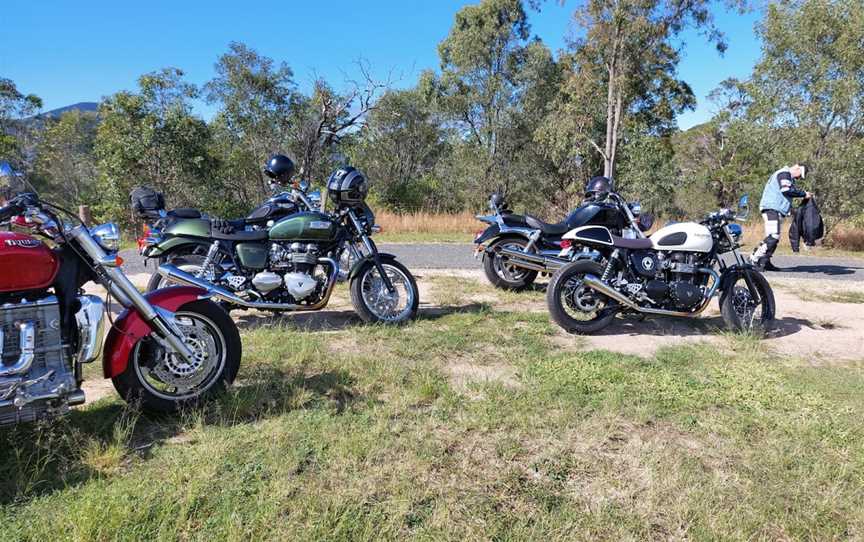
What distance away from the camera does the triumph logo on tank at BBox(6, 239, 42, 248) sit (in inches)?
93.1

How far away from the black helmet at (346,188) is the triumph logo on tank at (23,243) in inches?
108

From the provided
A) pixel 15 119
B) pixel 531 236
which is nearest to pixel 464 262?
pixel 531 236

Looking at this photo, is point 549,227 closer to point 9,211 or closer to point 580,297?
point 580,297

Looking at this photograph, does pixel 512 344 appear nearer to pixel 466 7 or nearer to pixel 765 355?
pixel 765 355

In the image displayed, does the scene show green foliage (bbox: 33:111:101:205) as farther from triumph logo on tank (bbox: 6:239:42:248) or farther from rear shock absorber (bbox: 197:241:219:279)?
triumph logo on tank (bbox: 6:239:42:248)

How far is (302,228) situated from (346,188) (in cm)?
58

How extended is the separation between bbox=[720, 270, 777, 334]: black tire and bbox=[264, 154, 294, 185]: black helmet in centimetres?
432

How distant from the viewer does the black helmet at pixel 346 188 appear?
4988 millimetres

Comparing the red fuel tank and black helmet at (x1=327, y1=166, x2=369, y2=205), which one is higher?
black helmet at (x1=327, y1=166, x2=369, y2=205)

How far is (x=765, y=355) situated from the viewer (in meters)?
4.34

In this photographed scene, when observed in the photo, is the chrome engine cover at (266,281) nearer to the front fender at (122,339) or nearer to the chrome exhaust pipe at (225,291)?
the chrome exhaust pipe at (225,291)

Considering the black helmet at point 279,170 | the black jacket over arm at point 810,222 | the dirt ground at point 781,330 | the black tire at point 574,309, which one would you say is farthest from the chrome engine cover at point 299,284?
the black jacket over arm at point 810,222

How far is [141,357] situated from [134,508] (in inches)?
40.4

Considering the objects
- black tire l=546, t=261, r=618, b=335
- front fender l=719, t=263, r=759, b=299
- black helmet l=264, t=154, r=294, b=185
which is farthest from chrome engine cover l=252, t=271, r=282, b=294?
front fender l=719, t=263, r=759, b=299
